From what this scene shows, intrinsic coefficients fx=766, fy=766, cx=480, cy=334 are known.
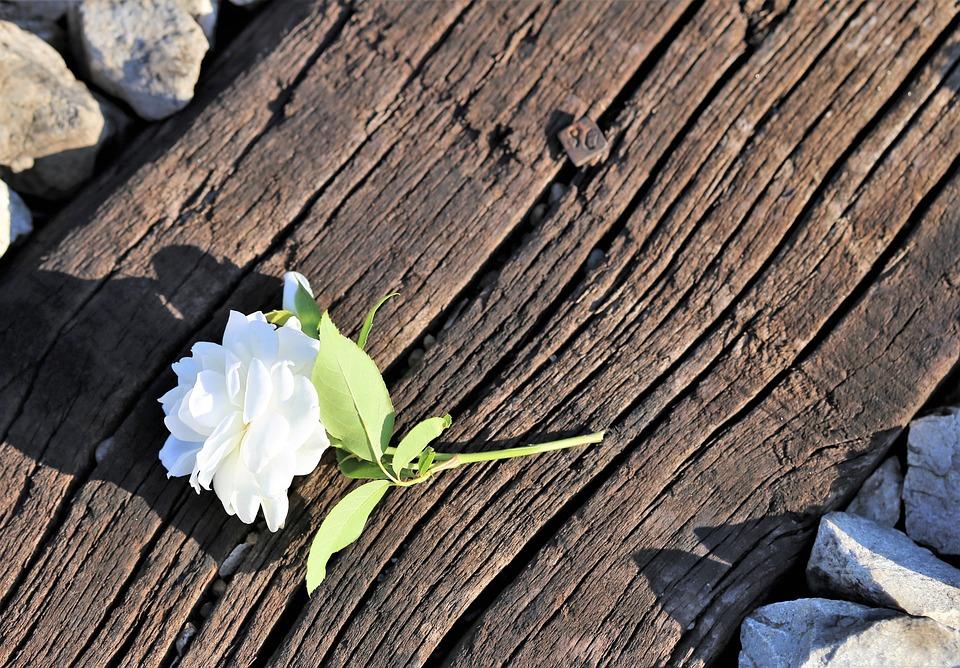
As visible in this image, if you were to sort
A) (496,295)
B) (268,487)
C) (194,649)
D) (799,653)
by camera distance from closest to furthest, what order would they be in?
1. (268,487)
2. (799,653)
3. (194,649)
4. (496,295)

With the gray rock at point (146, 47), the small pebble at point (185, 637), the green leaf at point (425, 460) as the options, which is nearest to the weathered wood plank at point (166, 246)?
the gray rock at point (146, 47)

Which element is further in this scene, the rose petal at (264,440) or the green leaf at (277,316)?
the green leaf at (277,316)

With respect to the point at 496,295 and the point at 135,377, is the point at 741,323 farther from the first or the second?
the point at 135,377

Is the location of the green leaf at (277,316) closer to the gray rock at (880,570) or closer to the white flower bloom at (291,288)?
the white flower bloom at (291,288)

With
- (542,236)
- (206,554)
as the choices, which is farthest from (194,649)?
(542,236)

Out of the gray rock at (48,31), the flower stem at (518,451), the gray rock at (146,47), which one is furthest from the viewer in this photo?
the gray rock at (48,31)

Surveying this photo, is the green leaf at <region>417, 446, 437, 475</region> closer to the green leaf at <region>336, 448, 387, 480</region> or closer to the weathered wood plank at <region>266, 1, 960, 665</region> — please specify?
the green leaf at <region>336, 448, 387, 480</region>
